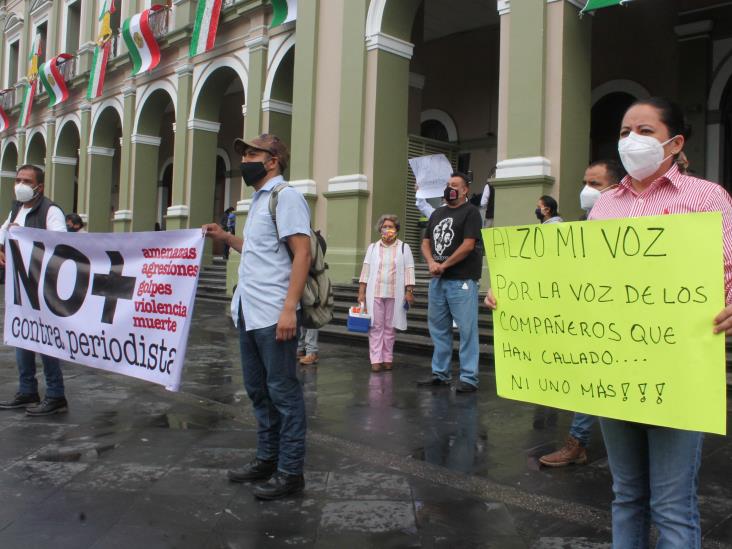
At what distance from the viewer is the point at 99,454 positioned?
392 cm

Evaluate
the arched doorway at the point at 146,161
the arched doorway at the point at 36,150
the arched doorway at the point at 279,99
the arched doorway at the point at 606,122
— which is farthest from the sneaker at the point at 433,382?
the arched doorway at the point at 36,150

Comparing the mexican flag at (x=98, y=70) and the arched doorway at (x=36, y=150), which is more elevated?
the mexican flag at (x=98, y=70)

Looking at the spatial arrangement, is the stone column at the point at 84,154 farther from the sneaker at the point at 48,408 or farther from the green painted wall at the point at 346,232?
the sneaker at the point at 48,408

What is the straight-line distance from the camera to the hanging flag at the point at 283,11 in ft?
40.4

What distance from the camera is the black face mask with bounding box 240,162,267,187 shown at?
3.45 m

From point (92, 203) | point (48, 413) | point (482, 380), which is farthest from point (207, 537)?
point (92, 203)

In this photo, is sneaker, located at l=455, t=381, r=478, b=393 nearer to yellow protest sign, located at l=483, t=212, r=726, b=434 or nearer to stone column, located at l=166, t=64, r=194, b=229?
yellow protest sign, located at l=483, t=212, r=726, b=434

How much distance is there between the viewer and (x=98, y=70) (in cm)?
1833

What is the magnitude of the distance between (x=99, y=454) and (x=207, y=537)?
1.40m

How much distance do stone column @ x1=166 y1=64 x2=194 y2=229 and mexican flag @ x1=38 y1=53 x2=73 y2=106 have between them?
702cm

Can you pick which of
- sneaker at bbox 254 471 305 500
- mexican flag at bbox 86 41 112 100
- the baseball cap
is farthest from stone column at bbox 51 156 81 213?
sneaker at bbox 254 471 305 500

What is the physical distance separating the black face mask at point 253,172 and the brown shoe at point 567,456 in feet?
7.18

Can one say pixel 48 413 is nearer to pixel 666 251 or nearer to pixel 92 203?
pixel 666 251

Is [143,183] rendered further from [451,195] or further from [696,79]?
[451,195]
